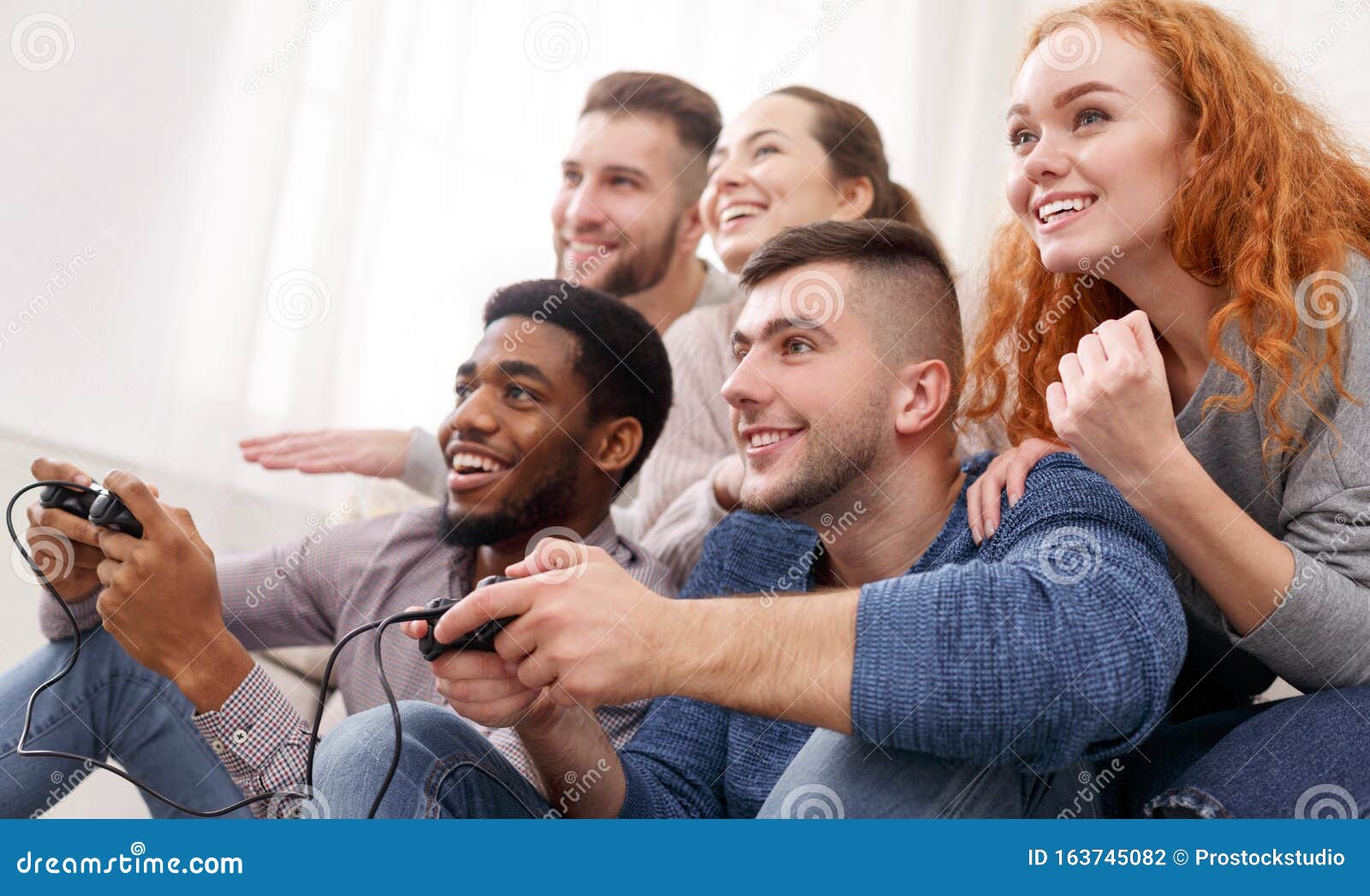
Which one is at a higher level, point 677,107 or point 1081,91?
point 1081,91

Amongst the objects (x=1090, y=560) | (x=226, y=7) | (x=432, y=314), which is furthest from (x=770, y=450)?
(x=226, y=7)

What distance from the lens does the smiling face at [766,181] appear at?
2.04m

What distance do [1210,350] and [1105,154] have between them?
0.23 m

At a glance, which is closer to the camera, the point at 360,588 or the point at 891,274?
the point at 891,274

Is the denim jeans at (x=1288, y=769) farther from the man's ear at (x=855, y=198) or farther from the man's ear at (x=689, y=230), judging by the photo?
the man's ear at (x=689, y=230)

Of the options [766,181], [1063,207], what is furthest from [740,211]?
[1063,207]

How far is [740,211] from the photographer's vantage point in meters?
2.08

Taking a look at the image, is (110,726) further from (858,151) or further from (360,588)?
(858,151)

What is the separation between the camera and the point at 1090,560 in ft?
3.11

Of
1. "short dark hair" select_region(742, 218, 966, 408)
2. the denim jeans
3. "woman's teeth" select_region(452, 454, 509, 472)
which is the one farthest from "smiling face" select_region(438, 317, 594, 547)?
the denim jeans

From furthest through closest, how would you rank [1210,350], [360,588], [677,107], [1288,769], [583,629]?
[677,107] < [360,588] < [1210,350] < [1288,769] < [583,629]

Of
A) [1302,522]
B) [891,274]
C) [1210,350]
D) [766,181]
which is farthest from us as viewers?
[766,181]

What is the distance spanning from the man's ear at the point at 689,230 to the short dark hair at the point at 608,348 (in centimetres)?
58

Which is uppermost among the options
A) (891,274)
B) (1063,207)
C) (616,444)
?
(1063,207)
